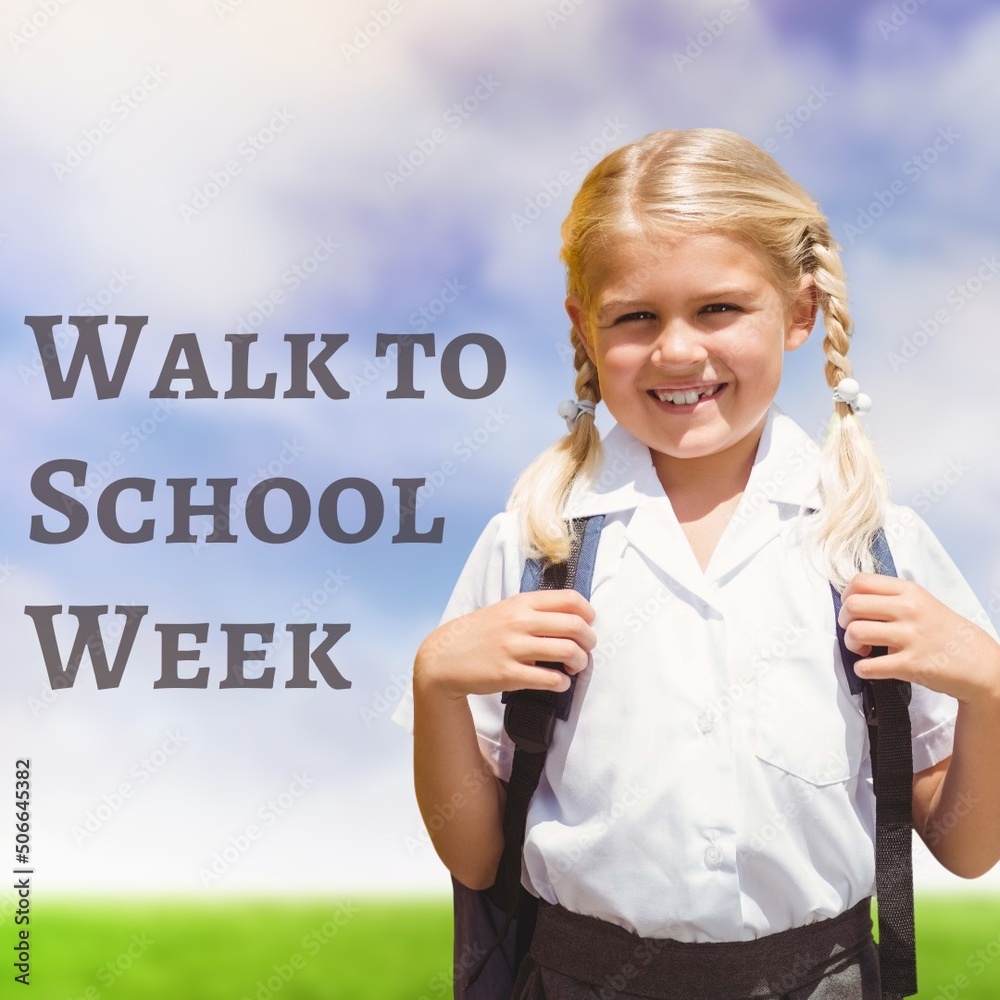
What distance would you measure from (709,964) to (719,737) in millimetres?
275

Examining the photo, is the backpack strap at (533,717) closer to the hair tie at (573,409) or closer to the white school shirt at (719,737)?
the white school shirt at (719,737)

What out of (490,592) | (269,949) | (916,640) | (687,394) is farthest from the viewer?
(269,949)

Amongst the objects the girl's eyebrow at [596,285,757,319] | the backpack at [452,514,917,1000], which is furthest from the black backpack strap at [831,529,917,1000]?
the girl's eyebrow at [596,285,757,319]

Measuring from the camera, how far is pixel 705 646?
1484mm

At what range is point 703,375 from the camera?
1.53 m

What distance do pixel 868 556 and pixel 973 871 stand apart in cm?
46

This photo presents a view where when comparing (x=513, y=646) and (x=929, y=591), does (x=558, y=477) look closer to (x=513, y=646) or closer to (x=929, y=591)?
(x=513, y=646)

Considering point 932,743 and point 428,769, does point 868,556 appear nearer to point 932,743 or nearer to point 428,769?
point 932,743

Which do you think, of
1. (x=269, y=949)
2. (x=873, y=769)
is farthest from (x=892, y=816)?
(x=269, y=949)

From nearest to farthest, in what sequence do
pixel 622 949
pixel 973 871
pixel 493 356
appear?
1. pixel 622 949
2. pixel 973 871
3. pixel 493 356

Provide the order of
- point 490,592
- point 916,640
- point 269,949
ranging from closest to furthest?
point 916,640 < point 490,592 < point 269,949

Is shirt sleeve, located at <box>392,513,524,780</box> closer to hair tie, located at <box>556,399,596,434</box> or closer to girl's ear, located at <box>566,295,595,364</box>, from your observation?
hair tie, located at <box>556,399,596,434</box>

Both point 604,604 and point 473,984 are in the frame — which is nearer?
point 604,604

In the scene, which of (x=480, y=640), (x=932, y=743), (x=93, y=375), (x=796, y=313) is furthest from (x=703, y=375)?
(x=93, y=375)
